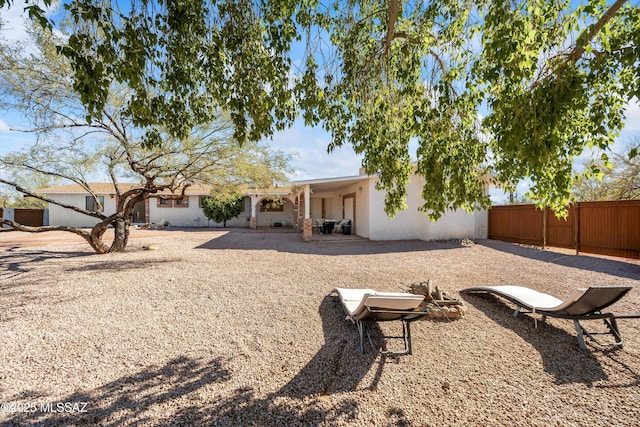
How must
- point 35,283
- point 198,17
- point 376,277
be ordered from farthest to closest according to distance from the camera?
point 376,277, point 35,283, point 198,17

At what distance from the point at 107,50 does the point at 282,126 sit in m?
2.15

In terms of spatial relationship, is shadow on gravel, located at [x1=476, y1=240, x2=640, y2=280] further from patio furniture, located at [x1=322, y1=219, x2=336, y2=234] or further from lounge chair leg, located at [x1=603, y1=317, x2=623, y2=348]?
patio furniture, located at [x1=322, y1=219, x2=336, y2=234]

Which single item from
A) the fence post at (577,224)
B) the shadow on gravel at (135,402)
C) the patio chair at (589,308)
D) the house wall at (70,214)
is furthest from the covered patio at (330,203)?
the house wall at (70,214)

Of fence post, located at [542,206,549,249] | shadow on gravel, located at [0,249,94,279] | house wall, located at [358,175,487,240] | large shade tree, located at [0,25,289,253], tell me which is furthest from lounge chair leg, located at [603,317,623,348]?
shadow on gravel, located at [0,249,94,279]

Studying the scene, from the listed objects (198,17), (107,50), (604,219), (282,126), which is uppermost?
(198,17)

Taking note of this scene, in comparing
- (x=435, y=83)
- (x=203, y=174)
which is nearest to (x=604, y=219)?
(x=435, y=83)

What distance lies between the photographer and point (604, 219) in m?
9.96

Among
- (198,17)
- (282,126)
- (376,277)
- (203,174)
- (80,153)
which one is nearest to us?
(198,17)

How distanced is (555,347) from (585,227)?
969 centimetres

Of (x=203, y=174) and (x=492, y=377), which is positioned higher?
(x=203, y=174)

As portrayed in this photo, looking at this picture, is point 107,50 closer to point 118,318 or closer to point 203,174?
point 118,318

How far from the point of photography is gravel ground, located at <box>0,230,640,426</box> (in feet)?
8.25

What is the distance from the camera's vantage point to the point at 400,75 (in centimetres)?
452

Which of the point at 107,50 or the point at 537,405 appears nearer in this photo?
the point at 537,405
